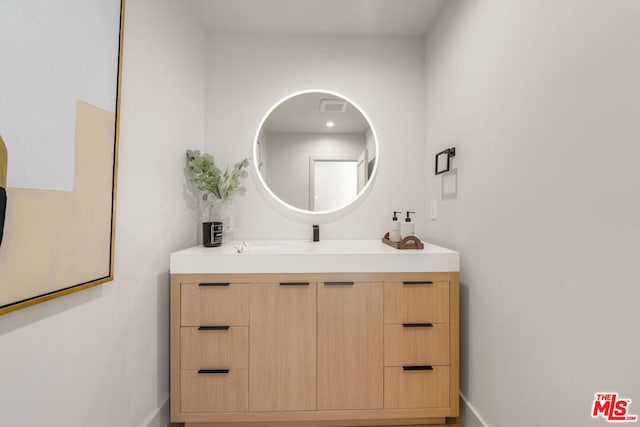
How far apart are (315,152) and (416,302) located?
1.22 meters

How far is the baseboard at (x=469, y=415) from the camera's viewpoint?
5.06ft

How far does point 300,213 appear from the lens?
227 cm

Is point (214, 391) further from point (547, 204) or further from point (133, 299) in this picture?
point (547, 204)

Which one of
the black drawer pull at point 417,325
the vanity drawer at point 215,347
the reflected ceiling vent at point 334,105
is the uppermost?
the reflected ceiling vent at point 334,105

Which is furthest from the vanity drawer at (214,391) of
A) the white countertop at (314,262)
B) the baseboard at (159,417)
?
the white countertop at (314,262)

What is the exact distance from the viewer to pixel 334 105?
226cm

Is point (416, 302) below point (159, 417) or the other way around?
the other way around

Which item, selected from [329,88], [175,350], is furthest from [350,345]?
[329,88]

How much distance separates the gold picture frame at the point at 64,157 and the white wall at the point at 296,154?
3.71 ft

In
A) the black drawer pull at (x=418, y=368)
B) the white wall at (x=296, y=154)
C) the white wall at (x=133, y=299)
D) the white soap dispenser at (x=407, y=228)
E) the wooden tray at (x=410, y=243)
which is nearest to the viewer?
the white wall at (x=133, y=299)

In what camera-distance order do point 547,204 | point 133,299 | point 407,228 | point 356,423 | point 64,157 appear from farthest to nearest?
1. point 407,228
2. point 356,423
3. point 133,299
4. point 547,204
5. point 64,157

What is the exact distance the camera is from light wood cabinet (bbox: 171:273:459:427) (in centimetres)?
158

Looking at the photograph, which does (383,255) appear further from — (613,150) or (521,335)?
(613,150)

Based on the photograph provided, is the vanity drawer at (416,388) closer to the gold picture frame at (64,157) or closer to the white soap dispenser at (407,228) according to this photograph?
the white soap dispenser at (407,228)
